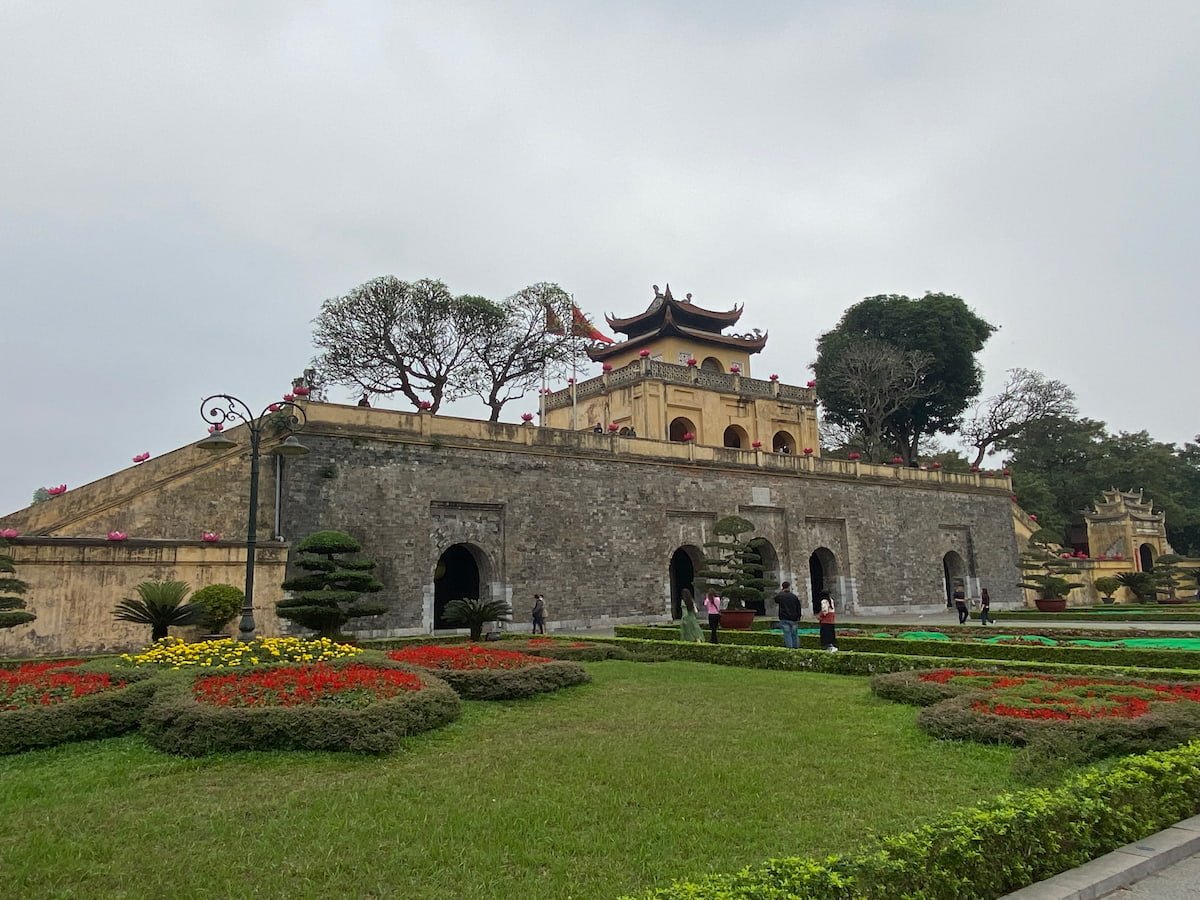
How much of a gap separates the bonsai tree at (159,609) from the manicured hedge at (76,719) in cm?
603

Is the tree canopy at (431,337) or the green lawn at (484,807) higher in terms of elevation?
the tree canopy at (431,337)

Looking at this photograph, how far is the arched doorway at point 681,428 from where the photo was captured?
32438 mm

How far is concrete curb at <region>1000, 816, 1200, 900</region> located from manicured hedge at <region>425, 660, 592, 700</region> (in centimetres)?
628

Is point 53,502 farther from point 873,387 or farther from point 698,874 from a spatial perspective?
point 873,387

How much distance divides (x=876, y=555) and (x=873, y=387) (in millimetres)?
13238

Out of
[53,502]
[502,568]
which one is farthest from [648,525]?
[53,502]

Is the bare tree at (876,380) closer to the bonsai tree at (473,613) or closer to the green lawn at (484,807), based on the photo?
the bonsai tree at (473,613)

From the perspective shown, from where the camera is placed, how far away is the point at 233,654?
32.8 ft

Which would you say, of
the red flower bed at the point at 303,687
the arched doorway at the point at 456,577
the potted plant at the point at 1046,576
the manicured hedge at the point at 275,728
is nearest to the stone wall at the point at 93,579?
the red flower bed at the point at 303,687

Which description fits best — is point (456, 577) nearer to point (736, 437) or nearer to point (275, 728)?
point (736, 437)

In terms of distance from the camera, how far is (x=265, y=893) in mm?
3795

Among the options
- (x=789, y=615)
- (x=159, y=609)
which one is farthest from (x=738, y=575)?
(x=159, y=609)

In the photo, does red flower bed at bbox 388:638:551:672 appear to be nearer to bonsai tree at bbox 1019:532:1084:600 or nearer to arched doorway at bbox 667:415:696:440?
arched doorway at bbox 667:415:696:440

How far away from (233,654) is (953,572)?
30.2 metres
